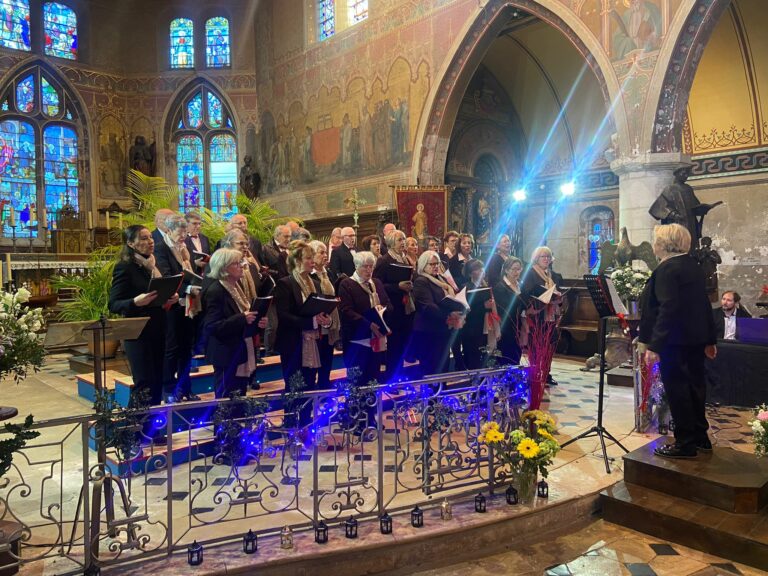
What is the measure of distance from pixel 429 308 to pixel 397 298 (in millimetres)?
645

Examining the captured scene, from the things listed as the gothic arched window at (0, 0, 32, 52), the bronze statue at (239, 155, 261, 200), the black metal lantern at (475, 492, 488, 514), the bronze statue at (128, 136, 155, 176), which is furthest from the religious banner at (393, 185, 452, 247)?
the gothic arched window at (0, 0, 32, 52)

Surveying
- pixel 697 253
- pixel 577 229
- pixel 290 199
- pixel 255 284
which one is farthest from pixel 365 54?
pixel 255 284

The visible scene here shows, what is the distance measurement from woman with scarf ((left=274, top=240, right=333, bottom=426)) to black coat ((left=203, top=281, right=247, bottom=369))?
388 millimetres

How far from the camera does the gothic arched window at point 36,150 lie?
56.0ft

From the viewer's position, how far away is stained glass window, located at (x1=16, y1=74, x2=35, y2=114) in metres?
17.3

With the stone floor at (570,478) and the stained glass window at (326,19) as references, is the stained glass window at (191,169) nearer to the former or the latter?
the stained glass window at (326,19)

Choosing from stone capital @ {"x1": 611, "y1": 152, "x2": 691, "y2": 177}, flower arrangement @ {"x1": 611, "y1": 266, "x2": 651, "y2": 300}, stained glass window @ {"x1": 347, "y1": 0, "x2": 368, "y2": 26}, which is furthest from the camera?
stained glass window @ {"x1": 347, "y1": 0, "x2": 368, "y2": 26}

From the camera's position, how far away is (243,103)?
18.8 m

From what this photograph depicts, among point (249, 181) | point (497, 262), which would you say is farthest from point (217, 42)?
point (497, 262)

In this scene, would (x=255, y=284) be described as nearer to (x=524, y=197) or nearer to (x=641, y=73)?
(x=641, y=73)

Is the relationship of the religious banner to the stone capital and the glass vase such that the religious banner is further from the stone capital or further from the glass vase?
the glass vase

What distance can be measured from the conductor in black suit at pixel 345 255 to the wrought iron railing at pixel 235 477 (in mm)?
2673

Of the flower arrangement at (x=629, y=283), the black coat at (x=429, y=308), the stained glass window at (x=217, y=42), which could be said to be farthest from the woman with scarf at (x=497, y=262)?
the stained glass window at (x=217, y=42)

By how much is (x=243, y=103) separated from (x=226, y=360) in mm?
16202
